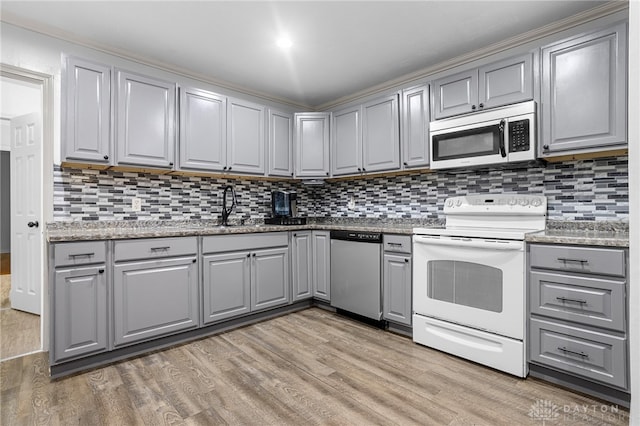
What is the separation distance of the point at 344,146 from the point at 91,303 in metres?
2.63

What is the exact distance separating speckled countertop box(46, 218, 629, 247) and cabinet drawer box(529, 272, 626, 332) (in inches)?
8.6

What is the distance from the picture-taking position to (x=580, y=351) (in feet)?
6.22

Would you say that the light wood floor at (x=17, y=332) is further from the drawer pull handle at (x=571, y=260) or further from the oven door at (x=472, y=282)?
the drawer pull handle at (x=571, y=260)

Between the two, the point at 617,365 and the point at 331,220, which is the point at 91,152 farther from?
the point at 617,365

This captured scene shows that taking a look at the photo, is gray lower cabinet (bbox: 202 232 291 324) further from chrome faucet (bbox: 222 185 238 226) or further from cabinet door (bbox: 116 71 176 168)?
cabinet door (bbox: 116 71 176 168)

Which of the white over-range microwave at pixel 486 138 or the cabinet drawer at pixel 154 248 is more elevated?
the white over-range microwave at pixel 486 138

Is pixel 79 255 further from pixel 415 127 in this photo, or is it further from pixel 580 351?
pixel 580 351

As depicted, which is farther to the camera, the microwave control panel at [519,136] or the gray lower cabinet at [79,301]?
the microwave control panel at [519,136]

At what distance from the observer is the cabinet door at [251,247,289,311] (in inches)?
121

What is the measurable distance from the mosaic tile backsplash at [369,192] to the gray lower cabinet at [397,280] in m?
0.62

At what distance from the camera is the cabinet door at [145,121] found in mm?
2600

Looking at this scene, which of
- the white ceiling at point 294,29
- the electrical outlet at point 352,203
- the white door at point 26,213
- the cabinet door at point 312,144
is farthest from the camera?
the electrical outlet at point 352,203

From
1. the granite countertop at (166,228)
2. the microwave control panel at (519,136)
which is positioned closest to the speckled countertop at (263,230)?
the granite countertop at (166,228)

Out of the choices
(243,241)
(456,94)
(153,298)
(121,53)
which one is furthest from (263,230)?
(456,94)
